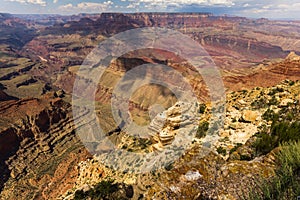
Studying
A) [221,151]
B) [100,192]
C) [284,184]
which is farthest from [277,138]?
[100,192]

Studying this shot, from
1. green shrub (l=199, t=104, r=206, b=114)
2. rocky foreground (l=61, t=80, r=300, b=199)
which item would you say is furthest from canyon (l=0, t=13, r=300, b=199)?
green shrub (l=199, t=104, r=206, b=114)

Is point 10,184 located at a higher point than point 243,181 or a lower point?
lower

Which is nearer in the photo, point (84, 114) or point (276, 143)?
point (276, 143)

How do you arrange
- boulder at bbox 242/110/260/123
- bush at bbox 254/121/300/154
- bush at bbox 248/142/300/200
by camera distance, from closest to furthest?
bush at bbox 248/142/300/200 < bush at bbox 254/121/300/154 < boulder at bbox 242/110/260/123

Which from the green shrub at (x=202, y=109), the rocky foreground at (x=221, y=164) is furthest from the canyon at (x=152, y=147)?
the green shrub at (x=202, y=109)

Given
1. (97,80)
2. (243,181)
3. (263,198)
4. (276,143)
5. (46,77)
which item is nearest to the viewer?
(263,198)

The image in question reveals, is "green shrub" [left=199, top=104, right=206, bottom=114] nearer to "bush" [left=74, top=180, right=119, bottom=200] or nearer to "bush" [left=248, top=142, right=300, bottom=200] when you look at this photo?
"bush" [left=74, top=180, right=119, bottom=200]

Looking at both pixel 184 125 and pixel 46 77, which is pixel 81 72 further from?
pixel 184 125

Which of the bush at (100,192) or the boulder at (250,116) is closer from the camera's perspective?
the boulder at (250,116)

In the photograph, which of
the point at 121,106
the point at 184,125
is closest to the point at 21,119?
the point at 121,106

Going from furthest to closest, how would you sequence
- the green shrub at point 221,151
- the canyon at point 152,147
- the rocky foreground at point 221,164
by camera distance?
1. the green shrub at point 221,151
2. the canyon at point 152,147
3. the rocky foreground at point 221,164

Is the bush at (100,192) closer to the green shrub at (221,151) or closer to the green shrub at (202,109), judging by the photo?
the green shrub at (221,151)
